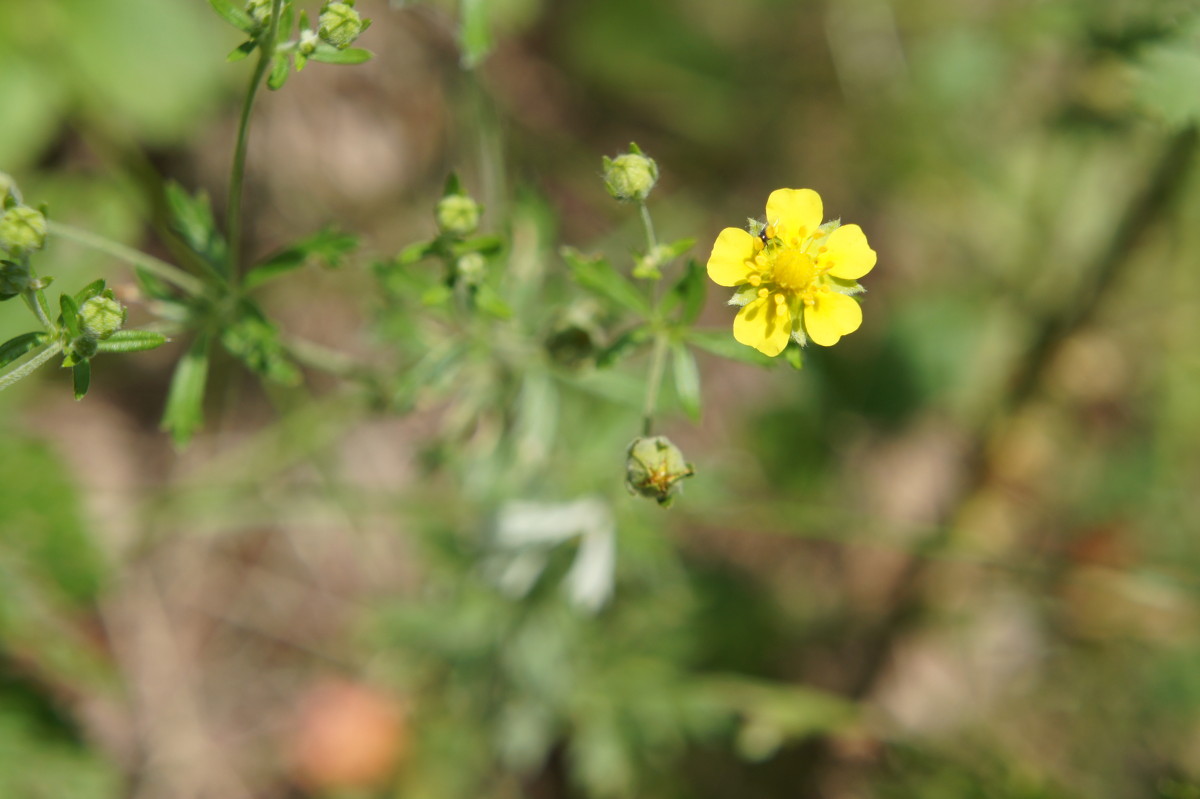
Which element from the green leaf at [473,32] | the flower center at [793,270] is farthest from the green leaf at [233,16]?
the flower center at [793,270]

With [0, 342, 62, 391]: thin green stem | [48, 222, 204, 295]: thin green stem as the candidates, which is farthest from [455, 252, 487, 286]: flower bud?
[0, 342, 62, 391]: thin green stem

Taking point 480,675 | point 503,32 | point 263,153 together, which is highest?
point 503,32

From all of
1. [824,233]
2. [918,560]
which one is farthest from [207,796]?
[824,233]

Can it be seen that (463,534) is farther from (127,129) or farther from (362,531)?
(127,129)

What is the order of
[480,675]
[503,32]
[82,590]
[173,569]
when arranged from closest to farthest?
[82,590] → [480,675] → [173,569] → [503,32]

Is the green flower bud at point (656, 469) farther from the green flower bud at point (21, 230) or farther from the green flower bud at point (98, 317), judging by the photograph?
the green flower bud at point (21, 230)

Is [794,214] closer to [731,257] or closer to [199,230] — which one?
[731,257]

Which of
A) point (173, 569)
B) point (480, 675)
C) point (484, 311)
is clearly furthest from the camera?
point (173, 569)

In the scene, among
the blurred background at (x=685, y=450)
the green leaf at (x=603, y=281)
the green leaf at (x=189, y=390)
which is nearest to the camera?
the green leaf at (x=603, y=281)
